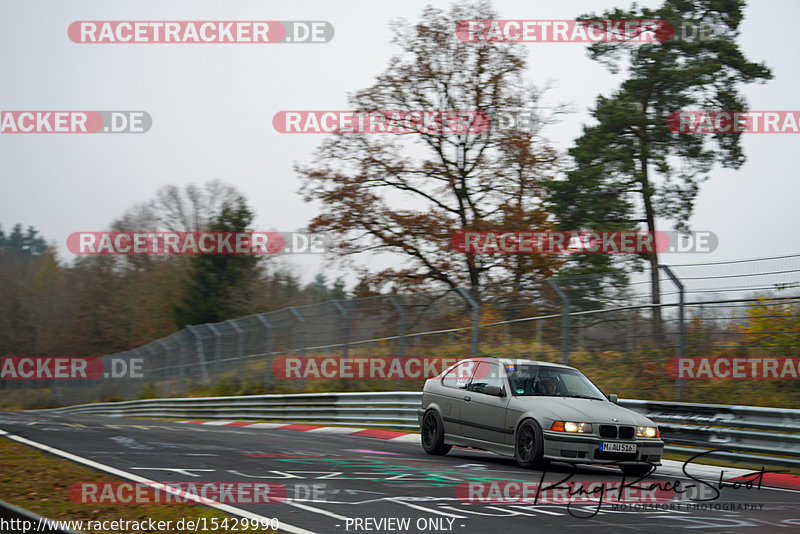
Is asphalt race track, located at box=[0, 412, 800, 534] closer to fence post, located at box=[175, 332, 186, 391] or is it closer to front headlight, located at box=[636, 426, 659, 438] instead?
front headlight, located at box=[636, 426, 659, 438]

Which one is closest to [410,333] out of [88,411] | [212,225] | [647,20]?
[647,20]

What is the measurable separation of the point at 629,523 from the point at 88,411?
38872mm

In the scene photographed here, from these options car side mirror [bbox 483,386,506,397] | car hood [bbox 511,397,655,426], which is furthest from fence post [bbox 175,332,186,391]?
car hood [bbox 511,397,655,426]

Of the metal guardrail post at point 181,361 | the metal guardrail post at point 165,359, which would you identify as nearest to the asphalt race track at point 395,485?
the metal guardrail post at point 181,361

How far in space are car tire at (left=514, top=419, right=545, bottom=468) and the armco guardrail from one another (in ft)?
9.46

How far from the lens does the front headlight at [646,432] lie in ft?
33.0

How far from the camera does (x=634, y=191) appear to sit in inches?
1117

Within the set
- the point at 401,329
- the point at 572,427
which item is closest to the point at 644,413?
the point at 572,427

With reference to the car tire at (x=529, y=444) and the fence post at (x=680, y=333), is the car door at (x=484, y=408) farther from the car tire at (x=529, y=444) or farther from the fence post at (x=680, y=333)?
the fence post at (x=680, y=333)

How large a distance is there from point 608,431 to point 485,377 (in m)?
2.18

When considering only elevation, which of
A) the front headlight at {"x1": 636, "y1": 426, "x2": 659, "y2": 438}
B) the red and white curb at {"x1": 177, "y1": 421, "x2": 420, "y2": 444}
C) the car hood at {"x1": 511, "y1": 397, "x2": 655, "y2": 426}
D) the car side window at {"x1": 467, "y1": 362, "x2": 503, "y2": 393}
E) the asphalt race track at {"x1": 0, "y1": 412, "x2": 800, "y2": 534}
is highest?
the car side window at {"x1": 467, "y1": 362, "x2": 503, "y2": 393}

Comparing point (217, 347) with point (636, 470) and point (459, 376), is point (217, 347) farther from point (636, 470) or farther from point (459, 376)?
point (636, 470)

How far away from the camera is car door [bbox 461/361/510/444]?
35.8 ft

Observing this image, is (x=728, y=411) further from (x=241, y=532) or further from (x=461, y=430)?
(x=241, y=532)
